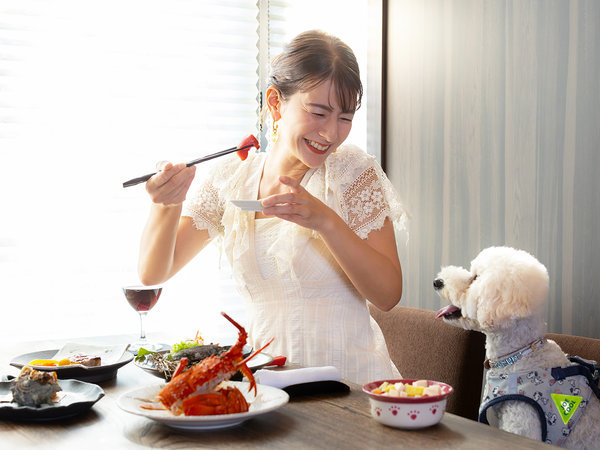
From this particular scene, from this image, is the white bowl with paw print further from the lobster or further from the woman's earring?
the woman's earring

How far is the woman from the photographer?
5.48ft

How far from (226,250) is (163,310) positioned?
1.26 m

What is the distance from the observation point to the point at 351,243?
4.96 ft

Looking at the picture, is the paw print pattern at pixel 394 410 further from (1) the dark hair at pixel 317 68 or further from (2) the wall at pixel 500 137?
(2) the wall at pixel 500 137

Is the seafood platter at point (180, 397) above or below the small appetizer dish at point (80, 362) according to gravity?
above

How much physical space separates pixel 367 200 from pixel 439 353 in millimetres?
504

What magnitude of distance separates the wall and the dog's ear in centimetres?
35

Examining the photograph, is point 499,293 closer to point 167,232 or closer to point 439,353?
Answer: point 439,353

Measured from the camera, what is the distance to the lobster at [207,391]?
0.96 meters

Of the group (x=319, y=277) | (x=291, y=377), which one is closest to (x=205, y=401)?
(x=291, y=377)

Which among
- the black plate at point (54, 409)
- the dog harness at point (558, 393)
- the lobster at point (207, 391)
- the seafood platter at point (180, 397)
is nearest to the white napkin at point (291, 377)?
the seafood platter at point (180, 397)

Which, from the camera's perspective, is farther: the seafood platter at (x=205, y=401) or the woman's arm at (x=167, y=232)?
the woman's arm at (x=167, y=232)

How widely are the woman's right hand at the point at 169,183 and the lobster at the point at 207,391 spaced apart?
61cm

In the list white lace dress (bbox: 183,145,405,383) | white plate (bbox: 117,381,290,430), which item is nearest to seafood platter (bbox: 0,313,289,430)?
white plate (bbox: 117,381,290,430)
